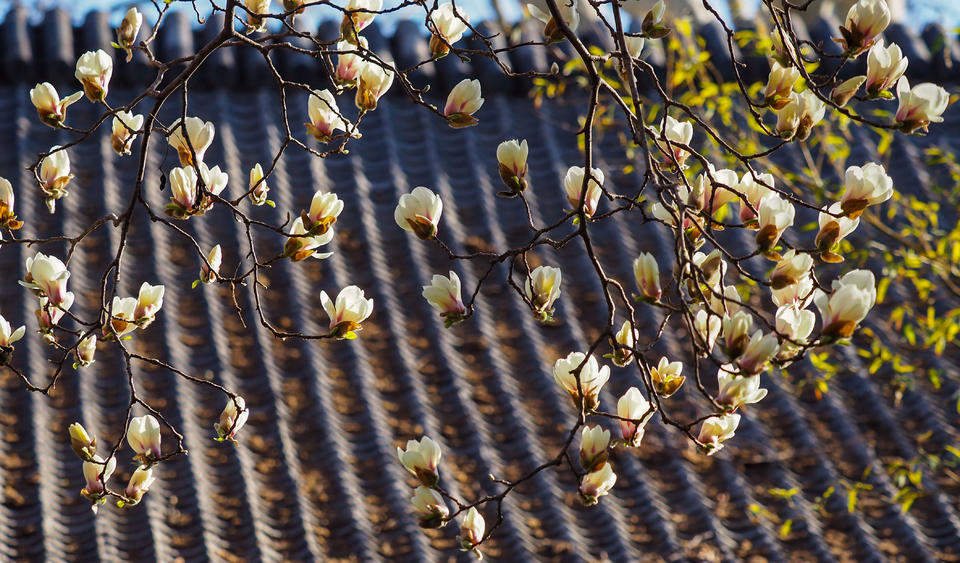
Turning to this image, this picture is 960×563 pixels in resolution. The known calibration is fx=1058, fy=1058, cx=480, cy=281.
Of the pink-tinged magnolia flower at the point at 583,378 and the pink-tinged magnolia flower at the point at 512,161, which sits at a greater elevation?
the pink-tinged magnolia flower at the point at 512,161

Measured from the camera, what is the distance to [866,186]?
107 centimetres

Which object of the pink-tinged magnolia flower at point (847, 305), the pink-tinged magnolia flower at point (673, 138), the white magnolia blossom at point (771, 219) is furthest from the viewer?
the pink-tinged magnolia flower at point (673, 138)

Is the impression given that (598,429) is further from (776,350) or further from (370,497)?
(370,497)

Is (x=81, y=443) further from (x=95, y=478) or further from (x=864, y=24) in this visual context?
(x=864, y=24)

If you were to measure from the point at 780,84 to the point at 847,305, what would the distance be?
0.31 metres

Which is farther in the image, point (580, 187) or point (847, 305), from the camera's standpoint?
point (580, 187)

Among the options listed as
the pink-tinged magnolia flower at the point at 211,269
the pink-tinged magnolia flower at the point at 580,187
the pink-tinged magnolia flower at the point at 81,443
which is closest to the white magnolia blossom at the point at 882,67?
the pink-tinged magnolia flower at the point at 580,187

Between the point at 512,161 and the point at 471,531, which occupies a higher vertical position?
the point at 512,161

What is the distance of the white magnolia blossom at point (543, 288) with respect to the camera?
1.16 m

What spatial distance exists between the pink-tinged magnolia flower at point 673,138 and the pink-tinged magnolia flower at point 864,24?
0.21 metres

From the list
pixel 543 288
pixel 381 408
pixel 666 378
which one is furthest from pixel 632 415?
pixel 381 408

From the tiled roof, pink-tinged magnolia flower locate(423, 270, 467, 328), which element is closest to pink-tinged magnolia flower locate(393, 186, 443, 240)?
pink-tinged magnolia flower locate(423, 270, 467, 328)

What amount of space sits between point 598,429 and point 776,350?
241mm

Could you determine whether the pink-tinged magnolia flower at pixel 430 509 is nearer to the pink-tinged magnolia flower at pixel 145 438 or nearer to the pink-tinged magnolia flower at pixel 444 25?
the pink-tinged magnolia flower at pixel 145 438
